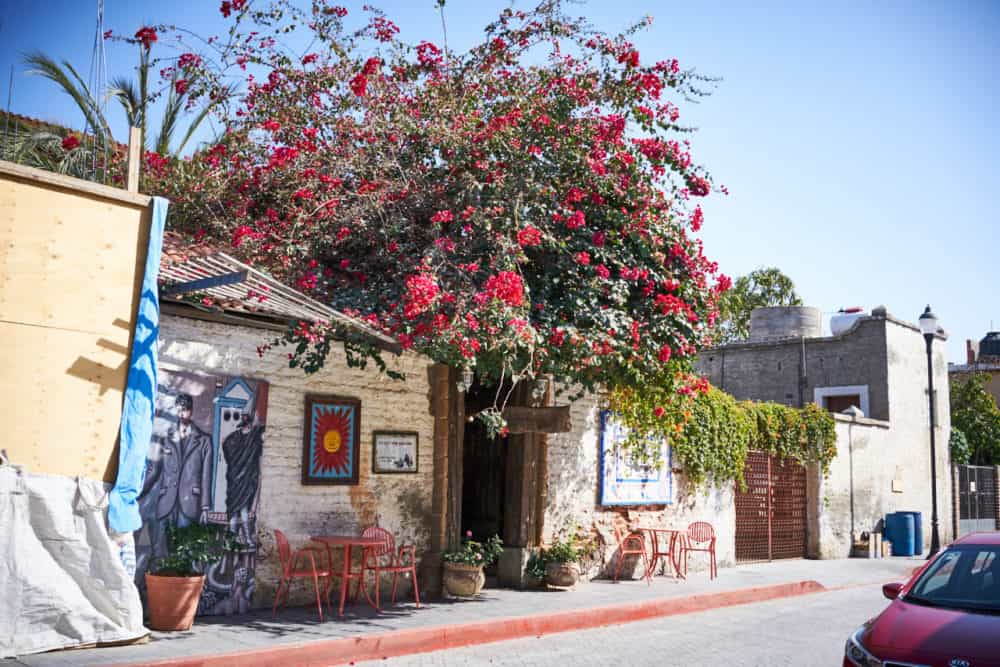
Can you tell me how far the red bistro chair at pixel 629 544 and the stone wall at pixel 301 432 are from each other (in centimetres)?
355

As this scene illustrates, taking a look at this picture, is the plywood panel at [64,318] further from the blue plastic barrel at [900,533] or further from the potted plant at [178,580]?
the blue plastic barrel at [900,533]

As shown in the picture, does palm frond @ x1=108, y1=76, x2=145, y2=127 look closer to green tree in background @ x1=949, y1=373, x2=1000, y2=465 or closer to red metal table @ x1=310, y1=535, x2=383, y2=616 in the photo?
red metal table @ x1=310, y1=535, x2=383, y2=616

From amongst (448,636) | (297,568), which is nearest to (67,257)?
(297,568)

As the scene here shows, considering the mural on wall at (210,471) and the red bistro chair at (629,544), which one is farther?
the red bistro chair at (629,544)

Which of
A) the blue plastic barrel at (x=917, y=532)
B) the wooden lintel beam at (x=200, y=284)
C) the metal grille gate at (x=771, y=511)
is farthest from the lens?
the blue plastic barrel at (x=917, y=532)

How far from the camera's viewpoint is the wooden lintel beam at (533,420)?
488 inches

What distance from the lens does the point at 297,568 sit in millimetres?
10656

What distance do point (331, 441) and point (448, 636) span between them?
2.85 metres

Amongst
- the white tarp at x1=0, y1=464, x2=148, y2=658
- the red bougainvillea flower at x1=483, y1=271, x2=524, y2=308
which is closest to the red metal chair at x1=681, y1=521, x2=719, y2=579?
the red bougainvillea flower at x1=483, y1=271, x2=524, y2=308

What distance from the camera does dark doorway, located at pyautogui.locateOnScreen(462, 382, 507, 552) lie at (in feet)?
46.5

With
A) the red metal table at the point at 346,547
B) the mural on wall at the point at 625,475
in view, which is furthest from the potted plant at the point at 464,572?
the mural on wall at the point at 625,475

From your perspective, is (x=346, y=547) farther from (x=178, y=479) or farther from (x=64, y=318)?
(x=64, y=318)

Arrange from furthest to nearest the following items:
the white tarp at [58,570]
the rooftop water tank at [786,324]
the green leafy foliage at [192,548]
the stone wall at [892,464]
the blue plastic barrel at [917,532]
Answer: the rooftop water tank at [786,324] < the blue plastic barrel at [917,532] < the stone wall at [892,464] < the green leafy foliage at [192,548] < the white tarp at [58,570]

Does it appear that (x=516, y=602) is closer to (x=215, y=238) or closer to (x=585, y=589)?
(x=585, y=589)
